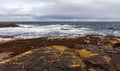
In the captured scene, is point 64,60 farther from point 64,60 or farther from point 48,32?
point 48,32

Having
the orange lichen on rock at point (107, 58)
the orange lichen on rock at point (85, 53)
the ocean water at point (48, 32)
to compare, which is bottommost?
the ocean water at point (48, 32)

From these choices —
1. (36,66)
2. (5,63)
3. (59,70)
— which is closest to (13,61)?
(5,63)

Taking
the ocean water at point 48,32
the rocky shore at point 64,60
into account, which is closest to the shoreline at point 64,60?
the rocky shore at point 64,60

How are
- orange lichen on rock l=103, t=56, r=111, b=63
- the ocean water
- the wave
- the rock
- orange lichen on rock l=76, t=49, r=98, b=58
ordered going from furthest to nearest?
the wave, the ocean water, orange lichen on rock l=76, t=49, r=98, b=58, orange lichen on rock l=103, t=56, r=111, b=63, the rock

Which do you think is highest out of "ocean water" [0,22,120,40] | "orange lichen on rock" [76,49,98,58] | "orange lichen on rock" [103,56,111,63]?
"orange lichen on rock" [76,49,98,58]

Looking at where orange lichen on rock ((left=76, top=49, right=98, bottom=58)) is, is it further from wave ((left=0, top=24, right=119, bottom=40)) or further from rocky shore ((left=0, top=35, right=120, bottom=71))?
wave ((left=0, top=24, right=119, bottom=40))

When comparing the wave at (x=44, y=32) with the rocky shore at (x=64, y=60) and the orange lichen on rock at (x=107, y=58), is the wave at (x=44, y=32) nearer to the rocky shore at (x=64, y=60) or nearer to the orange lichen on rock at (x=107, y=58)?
the rocky shore at (x=64, y=60)

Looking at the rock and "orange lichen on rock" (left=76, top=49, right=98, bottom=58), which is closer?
the rock

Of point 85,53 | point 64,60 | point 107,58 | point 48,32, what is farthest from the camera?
point 48,32

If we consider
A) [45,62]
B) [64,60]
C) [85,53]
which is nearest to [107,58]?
[85,53]

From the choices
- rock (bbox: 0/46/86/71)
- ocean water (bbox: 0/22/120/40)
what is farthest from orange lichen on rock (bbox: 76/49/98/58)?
ocean water (bbox: 0/22/120/40)

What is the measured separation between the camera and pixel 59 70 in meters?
6.04

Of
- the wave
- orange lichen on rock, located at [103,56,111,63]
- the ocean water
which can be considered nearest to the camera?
orange lichen on rock, located at [103,56,111,63]

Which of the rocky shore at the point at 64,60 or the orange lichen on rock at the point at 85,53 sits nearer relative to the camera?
the rocky shore at the point at 64,60
